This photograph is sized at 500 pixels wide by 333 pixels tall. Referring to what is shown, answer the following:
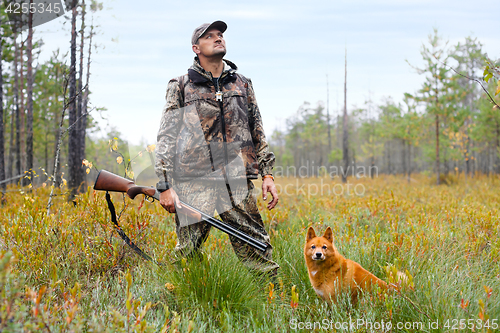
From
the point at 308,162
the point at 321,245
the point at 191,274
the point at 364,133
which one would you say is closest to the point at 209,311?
the point at 191,274

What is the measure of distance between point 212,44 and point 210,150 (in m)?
1.11

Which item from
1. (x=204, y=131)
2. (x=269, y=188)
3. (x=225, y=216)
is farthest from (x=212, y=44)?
(x=225, y=216)

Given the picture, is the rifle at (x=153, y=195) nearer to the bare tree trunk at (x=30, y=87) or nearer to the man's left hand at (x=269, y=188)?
the man's left hand at (x=269, y=188)

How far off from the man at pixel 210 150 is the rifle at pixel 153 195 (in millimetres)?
196

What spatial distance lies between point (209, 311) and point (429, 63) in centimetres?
1871

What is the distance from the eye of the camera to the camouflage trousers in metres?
2.95

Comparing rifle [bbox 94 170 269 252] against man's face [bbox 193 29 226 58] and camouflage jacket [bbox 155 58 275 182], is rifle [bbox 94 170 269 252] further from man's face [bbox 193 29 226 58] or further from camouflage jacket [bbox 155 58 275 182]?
man's face [bbox 193 29 226 58]

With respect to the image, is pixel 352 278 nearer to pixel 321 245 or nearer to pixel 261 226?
pixel 321 245

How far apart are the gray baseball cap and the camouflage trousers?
1.56 meters

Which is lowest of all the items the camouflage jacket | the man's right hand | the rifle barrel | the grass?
the grass

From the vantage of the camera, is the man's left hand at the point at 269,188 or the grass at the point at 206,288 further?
the man's left hand at the point at 269,188

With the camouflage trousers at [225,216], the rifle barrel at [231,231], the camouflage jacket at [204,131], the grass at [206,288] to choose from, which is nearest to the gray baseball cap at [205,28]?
the camouflage jacket at [204,131]

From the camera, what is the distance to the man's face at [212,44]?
3.04 metres

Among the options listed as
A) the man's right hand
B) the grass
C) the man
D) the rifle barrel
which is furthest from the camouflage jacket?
the grass
